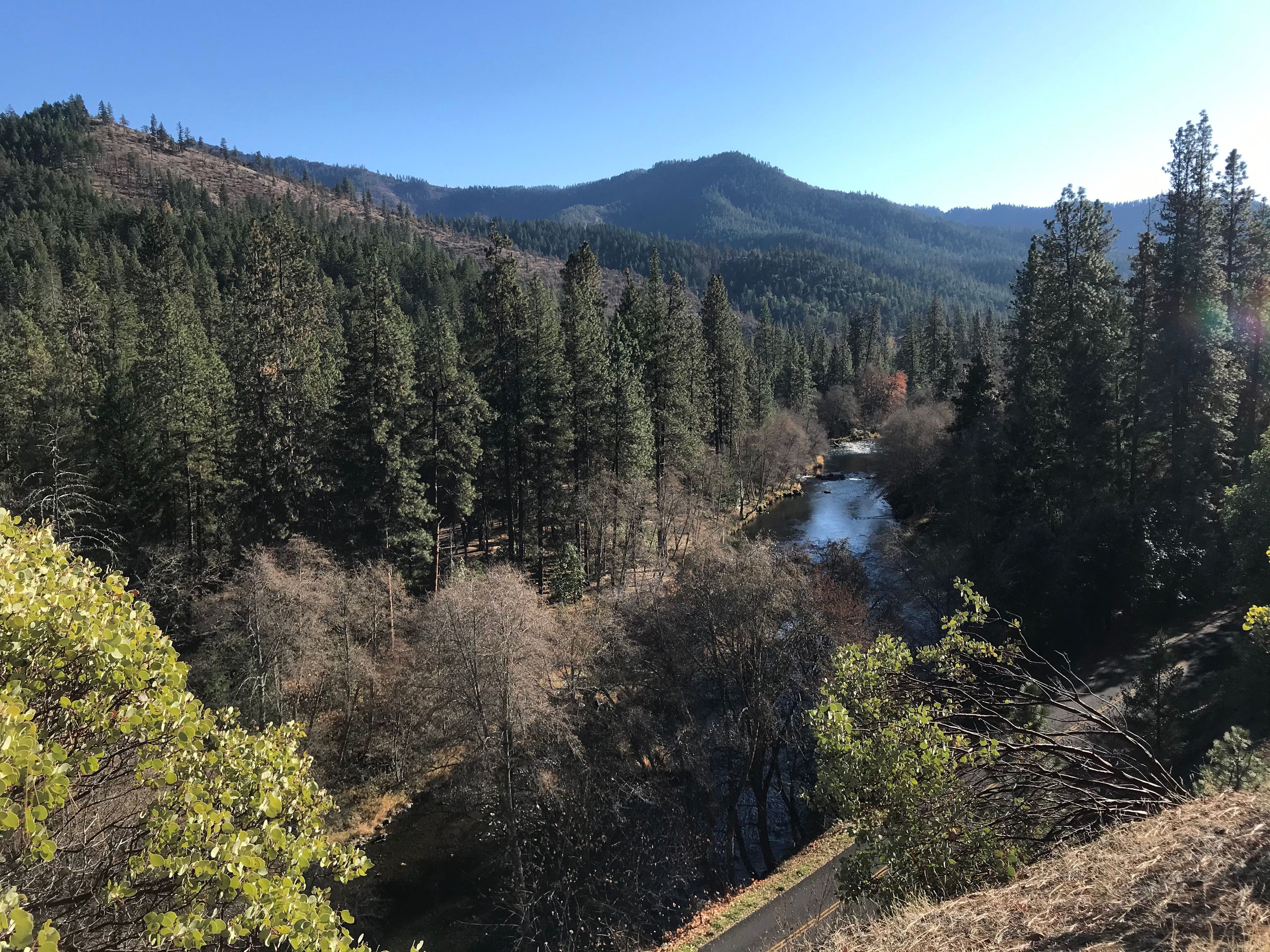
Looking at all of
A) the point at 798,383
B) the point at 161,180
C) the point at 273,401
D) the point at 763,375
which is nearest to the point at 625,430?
the point at 273,401

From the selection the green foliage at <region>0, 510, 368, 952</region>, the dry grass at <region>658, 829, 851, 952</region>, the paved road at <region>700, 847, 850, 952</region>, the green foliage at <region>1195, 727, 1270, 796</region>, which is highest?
the green foliage at <region>0, 510, 368, 952</region>

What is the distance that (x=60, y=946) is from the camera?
4.50 metres

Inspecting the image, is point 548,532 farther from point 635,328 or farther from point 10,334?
point 10,334

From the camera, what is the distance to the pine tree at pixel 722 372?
184ft

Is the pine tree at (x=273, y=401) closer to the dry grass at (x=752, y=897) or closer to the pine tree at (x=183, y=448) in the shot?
the pine tree at (x=183, y=448)

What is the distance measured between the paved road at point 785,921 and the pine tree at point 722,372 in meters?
39.7

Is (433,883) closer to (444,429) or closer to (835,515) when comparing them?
(444,429)

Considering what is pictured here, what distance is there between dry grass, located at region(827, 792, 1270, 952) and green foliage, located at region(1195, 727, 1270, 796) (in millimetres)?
1905

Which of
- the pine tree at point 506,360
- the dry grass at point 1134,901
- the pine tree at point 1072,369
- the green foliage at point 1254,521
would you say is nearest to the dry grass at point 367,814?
the pine tree at point 506,360

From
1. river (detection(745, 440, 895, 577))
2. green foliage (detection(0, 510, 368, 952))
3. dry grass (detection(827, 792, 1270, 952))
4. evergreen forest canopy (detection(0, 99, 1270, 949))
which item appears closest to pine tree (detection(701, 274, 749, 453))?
river (detection(745, 440, 895, 577))

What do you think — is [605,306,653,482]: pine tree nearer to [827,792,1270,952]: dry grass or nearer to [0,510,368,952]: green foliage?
[827,792,1270,952]: dry grass

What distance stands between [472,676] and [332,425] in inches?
598

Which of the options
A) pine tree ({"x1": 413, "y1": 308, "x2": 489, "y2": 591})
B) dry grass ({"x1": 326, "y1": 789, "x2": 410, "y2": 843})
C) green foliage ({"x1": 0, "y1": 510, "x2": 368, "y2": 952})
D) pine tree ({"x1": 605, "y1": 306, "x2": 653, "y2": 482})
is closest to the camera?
green foliage ({"x1": 0, "y1": 510, "x2": 368, "y2": 952})

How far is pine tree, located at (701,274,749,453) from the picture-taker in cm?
5616
